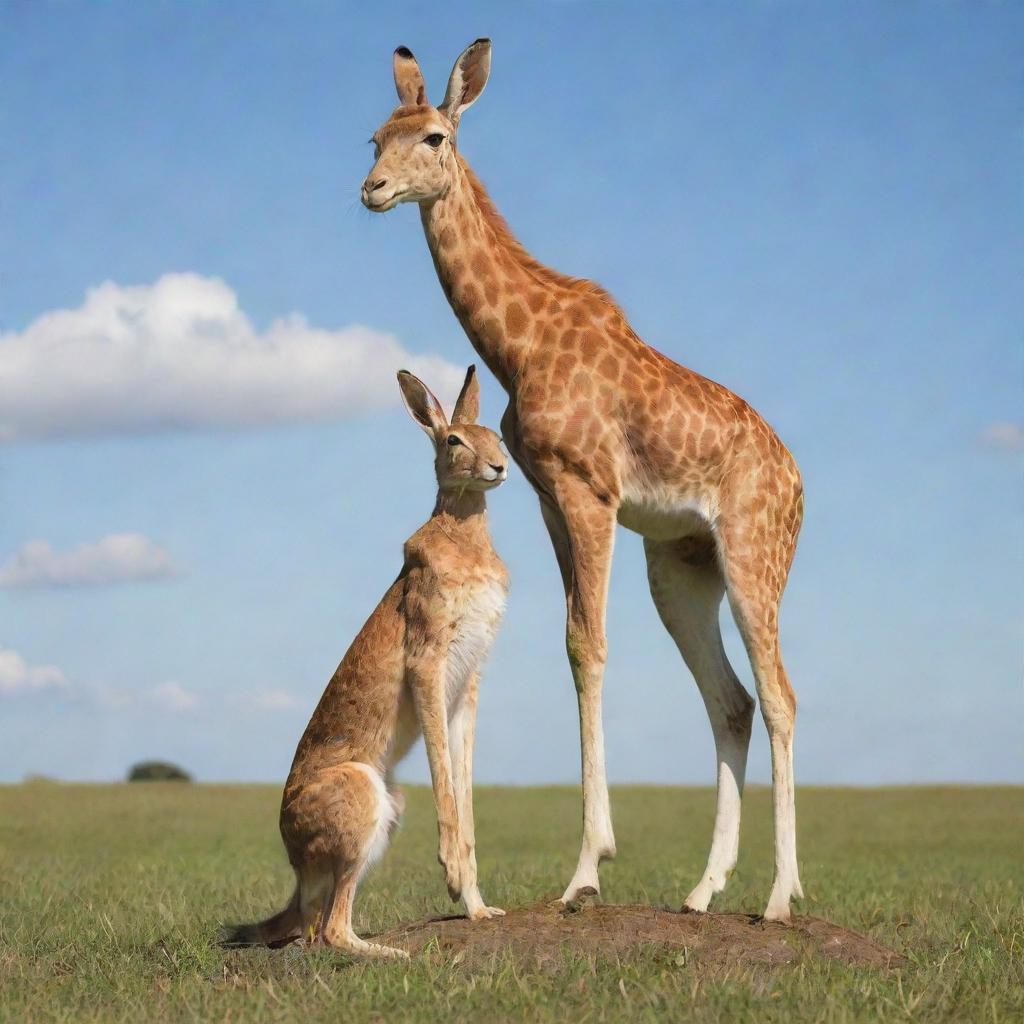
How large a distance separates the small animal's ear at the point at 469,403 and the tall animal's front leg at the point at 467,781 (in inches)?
56.5

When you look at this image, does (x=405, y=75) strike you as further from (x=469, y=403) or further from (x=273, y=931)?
(x=273, y=931)

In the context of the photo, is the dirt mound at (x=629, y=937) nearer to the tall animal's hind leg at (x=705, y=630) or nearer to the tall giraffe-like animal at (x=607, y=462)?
the tall giraffe-like animal at (x=607, y=462)

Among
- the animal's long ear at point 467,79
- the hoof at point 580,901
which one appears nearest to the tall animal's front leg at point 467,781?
the hoof at point 580,901

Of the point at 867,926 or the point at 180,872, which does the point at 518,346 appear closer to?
the point at 867,926

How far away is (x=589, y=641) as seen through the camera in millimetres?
7973

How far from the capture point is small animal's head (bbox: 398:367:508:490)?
24.2ft

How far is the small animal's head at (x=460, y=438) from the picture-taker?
7387 mm

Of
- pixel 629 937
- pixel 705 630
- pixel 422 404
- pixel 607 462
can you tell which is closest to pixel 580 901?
pixel 629 937

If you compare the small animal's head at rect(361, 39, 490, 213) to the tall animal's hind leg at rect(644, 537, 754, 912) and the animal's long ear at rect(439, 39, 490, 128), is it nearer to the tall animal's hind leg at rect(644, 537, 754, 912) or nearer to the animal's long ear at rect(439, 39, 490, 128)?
the animal's long ear at rect(439, 39, 490, 128)

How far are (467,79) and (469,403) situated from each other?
7.38ft

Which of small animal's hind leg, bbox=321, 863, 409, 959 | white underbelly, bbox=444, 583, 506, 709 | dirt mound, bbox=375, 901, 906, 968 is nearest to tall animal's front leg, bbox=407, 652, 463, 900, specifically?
white underbelly, bbox=444, 583, 506, 709

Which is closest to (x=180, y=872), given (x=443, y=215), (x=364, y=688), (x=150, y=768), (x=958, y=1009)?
(x=364, y=688)

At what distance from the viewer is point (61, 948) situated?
801 cm

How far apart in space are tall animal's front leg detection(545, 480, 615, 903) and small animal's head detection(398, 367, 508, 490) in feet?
2.65
